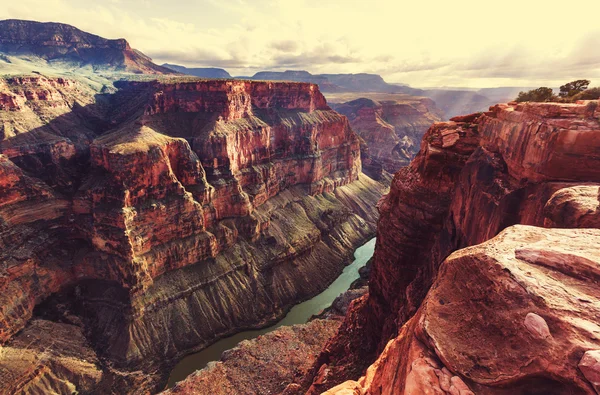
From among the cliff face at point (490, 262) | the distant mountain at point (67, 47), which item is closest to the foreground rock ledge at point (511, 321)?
the cliff face at point (490, 262)

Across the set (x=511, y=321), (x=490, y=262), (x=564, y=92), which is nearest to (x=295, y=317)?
(x=564, y=92)

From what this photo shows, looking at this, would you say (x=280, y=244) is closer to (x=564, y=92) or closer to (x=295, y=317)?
(x=295, y=317)

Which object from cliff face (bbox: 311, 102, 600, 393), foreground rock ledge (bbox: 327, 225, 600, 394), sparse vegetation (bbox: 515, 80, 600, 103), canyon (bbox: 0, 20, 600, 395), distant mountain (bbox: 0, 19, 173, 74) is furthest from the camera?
distant mountain (bbox: 0, 19, 173, 74)

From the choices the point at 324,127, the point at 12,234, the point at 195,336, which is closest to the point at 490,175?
the point at 195,336

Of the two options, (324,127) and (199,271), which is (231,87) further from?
(199,271)

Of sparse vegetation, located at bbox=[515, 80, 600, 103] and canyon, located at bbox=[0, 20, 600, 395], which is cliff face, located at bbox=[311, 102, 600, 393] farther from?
sparse vegetation, located at bbox=[515, 80, 600, 103]

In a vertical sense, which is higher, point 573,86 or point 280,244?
point 573,86

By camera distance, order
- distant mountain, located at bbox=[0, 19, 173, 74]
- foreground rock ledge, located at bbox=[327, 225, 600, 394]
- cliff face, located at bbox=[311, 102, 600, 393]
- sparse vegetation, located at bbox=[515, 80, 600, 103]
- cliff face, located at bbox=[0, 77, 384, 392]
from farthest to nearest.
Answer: distant mountain, located at bbox=[0, 19, 173, 74], cliff face, located at bbox=[0, 77, 384, 392], sparse vegetation, located at bbox=[515, 80, 600, 103], cliff face, located at bbox=[311, 102, 600, 393], foreground rock ledge, located at bbox=[327, 225, 600, 394]

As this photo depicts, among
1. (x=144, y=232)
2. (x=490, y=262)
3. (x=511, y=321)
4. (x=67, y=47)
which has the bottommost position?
(x=144, y=232)

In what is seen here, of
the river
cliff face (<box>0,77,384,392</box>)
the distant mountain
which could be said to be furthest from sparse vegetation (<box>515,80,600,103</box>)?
the distant mountain
